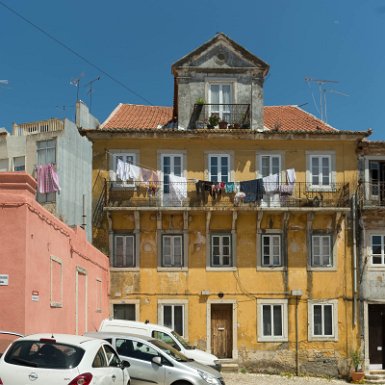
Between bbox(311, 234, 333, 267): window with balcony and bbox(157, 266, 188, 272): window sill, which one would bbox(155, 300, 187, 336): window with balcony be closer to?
bbox(157, 266, 188, 272): window sill

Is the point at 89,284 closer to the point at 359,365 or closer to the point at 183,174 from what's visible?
the point at 183,174

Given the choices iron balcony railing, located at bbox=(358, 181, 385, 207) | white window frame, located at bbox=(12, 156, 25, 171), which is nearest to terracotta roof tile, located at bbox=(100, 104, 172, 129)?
iron balcony railing, located at bbox=(358, 181, 385, 207)

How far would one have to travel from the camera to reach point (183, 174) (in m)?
31.5

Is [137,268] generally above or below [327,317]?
above

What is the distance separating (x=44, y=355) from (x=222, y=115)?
2165 centimetres

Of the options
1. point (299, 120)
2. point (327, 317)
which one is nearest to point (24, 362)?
point (327, 317)

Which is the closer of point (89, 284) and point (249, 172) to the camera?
point (89, 284)

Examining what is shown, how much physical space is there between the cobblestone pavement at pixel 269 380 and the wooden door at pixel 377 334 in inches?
85.9

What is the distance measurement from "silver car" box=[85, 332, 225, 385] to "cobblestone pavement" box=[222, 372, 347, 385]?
32.7ft

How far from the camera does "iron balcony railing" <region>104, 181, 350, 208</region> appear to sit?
3095 centimetres

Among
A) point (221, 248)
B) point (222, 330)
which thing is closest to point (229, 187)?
point (221, 248)

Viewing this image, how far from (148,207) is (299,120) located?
872 centimetres

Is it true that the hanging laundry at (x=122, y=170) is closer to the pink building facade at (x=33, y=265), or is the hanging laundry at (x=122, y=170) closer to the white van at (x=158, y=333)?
the pink building facade at (x=33, y=265)

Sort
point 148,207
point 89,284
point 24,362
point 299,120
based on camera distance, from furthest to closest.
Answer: point 299,120, point 148,207, point 89,284, point 24,362
